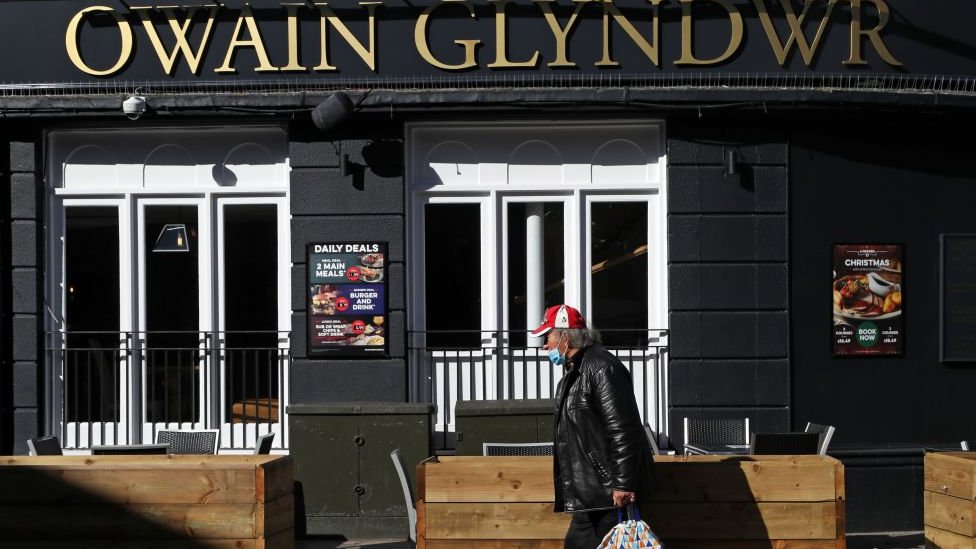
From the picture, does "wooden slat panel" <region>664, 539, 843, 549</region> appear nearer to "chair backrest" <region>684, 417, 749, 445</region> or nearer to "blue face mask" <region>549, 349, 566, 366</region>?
"blue face mask" <region>549, 349, 566, 366</region>

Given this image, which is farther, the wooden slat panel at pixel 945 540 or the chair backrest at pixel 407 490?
the chair backrest at pixel 407 490

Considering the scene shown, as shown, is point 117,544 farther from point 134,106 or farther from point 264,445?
point 134,106

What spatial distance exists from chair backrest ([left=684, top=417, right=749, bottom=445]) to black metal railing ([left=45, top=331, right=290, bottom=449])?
12.3 ft

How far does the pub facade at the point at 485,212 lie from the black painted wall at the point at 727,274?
0.03m

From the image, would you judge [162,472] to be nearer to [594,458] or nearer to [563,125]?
[594,458]

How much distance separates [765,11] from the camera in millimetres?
10430

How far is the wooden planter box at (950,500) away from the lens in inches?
274

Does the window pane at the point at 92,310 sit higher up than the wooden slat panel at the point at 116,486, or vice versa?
the window pane at the point at 92,310

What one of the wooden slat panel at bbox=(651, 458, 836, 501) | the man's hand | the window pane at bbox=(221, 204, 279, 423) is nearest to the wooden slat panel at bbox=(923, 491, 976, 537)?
the wooden slat panel at bbox=(651, 458, 836, 501)

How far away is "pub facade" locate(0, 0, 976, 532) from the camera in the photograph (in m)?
10.3

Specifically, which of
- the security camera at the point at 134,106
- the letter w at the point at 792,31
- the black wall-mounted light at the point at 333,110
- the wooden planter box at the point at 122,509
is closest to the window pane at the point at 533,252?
the black wall-mounted light at the point at 333,110

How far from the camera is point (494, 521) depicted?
679 centimetres

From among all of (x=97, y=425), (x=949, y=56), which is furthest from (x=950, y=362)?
(x=97, y=425)

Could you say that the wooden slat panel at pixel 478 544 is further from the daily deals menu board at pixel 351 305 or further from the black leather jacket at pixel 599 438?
the daily deals menu board at pixel 351 305
